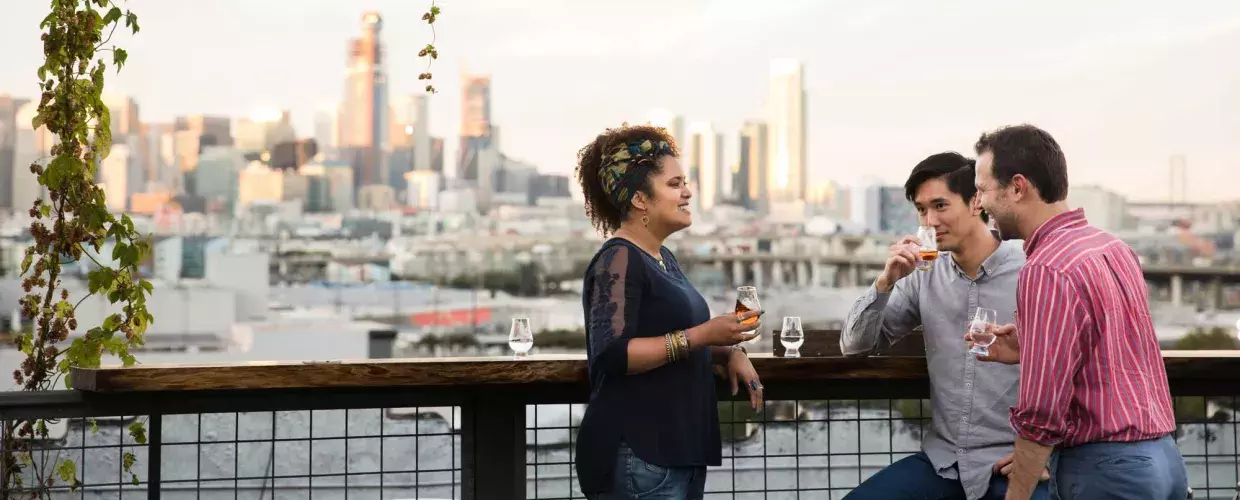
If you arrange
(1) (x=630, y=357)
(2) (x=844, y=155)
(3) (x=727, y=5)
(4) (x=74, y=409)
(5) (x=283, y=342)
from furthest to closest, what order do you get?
(3) (x=727, y=5) → (5) (x=283, y=342) → (2) (x=844, y=155) → (4) (x=74, y=409) → (1) (x=630, y=357)

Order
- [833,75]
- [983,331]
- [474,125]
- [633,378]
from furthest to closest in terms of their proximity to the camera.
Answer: [474,125] → [833,75] → [633,378] → [983,331]

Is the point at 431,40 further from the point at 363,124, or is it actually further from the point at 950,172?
the point at 363,124

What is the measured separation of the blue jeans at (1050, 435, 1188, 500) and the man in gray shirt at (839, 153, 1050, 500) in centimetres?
48

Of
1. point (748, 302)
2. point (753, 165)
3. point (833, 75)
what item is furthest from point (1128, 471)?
point (833, 75)

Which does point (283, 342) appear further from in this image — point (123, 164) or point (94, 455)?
point (94, 455)

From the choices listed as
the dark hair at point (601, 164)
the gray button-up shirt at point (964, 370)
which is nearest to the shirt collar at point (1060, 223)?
the gray button-up shirt at point (964, 370)

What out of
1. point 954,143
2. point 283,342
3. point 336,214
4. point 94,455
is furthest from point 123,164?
point 94,455

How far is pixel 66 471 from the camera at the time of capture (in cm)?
308

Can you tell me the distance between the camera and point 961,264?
93.9 inches

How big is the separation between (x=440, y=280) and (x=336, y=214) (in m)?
5.73

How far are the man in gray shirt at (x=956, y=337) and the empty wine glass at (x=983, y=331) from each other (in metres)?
0.26

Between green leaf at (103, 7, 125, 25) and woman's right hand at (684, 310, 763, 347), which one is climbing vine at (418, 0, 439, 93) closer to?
green leaf at (103, 7, 125, 25)

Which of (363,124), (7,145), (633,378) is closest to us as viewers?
(633,378)

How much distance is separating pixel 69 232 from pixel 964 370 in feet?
8.01
